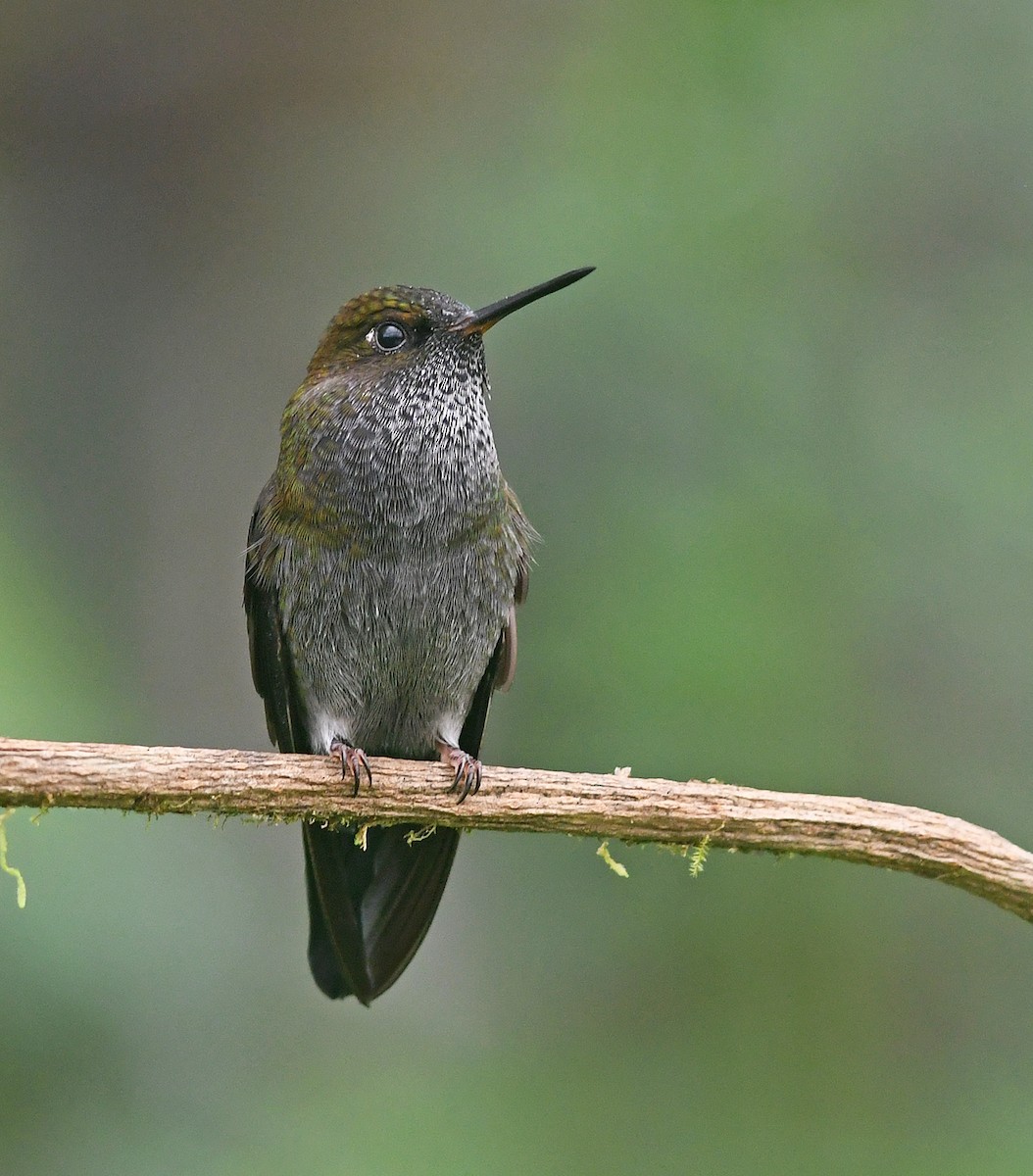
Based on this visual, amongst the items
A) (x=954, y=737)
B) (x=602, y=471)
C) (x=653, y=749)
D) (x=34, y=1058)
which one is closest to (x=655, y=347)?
(x=602, y=471)

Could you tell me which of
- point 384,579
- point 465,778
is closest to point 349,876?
point 384,579

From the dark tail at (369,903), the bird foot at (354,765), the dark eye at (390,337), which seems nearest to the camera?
the bird foot at (354,765)

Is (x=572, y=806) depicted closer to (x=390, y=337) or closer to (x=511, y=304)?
(x=511, y=304)

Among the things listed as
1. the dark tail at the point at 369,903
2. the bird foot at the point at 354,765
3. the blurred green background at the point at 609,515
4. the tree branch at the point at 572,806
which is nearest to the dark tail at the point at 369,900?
the dark tail at the point at 369,903

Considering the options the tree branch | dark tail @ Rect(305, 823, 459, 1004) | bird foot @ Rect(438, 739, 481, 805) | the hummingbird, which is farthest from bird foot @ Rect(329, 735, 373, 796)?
dark tail @ Rect(305, 823, 459, 1004)

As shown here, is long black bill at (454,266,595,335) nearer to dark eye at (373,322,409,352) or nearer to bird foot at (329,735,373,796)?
dark eye at (373,322,409,352)

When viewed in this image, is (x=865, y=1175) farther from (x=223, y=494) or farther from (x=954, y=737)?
(x=223, y=494)

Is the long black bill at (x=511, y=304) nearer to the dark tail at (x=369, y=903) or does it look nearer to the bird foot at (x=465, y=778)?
the bird foot at (x=465, y=778)
